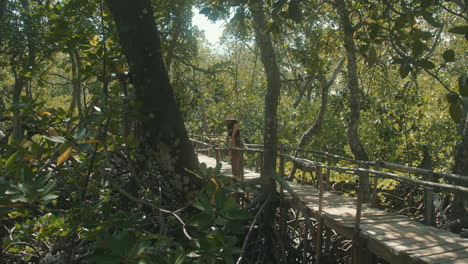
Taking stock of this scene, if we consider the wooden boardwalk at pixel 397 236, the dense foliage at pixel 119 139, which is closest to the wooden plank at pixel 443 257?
the wooden boardwalk at pixel 397 236

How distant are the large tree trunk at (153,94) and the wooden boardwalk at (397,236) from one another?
1.86 feet

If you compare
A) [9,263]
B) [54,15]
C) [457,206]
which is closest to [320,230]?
[457,206]

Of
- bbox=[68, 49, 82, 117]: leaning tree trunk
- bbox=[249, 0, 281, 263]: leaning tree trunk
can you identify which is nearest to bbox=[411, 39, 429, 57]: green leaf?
bbox=[68, 49, 82, 117]: leaning tree trunk

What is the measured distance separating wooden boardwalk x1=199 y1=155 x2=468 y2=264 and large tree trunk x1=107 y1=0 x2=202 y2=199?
1.86ft

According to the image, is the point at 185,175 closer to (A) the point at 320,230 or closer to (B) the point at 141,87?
(B) the point at 141,87

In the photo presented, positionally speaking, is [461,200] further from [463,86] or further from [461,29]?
[463,86]

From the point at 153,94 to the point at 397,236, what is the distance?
11.2 ft

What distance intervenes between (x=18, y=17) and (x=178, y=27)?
3.14 meters

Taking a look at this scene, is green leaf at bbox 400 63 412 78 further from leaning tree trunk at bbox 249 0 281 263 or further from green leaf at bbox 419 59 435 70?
leaning tree trunk at bbox 249 0 281 263

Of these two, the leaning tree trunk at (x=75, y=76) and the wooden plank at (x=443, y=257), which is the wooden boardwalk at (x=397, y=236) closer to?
the wooden plank at (x=443, y=257)

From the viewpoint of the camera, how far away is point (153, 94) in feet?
8.47

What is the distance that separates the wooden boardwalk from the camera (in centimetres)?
390

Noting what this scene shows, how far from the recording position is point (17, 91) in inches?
331

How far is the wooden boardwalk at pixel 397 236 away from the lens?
3.90m
